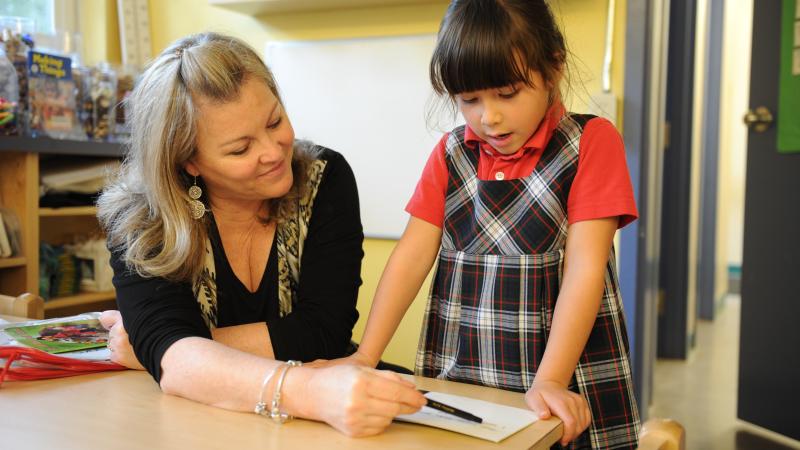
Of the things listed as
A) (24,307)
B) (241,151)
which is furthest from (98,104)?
(241,151)

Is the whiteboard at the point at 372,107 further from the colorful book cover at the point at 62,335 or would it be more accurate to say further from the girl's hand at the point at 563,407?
the girl's hand at the point at 563,407

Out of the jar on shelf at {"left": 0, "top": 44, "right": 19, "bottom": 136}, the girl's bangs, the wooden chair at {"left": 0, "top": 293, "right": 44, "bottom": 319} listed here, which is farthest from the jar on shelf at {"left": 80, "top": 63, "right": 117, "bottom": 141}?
the girl's bangs

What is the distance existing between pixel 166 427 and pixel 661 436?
0.51 metres

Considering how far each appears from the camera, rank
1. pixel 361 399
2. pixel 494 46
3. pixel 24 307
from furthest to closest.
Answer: pixel 24 307, pixel 494 46, pixel 361 399

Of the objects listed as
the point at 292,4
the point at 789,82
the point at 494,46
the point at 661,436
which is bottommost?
the point at 661,436

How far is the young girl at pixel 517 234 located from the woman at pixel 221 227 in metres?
0.12

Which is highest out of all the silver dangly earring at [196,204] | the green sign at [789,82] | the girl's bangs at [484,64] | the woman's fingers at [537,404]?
the green sign at [789,82]

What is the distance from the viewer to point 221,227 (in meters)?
1.20

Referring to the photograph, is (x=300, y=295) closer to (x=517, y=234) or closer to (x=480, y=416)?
(x=517, y=234)

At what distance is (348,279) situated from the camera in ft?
3.96

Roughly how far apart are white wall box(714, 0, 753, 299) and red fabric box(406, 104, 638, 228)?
11.9 ft

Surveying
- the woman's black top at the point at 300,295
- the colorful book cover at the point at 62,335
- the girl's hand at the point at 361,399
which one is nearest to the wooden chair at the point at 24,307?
the colorful book cover at the point at 62,335

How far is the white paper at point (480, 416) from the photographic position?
752mm

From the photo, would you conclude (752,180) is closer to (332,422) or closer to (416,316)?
(416,316)
